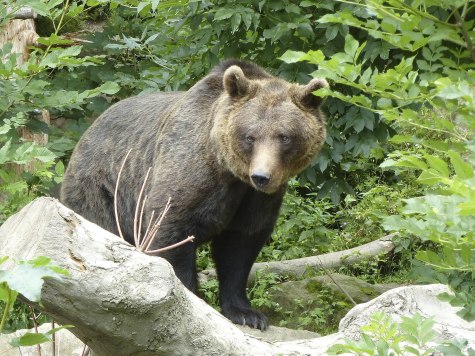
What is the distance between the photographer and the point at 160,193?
22.3ft

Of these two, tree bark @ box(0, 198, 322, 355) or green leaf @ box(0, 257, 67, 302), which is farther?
tree bark @ box(0, 198, 322, 355)

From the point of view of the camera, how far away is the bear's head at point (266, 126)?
660 centimetres

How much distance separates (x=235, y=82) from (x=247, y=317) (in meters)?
1.96

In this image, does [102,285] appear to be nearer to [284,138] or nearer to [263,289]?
[284,138]

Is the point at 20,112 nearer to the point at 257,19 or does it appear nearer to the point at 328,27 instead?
the point at 257,19

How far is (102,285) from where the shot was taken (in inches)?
129

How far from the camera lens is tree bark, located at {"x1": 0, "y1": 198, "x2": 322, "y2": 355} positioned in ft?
10.7

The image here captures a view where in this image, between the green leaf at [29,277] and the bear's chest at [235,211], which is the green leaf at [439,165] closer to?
the green leaf at [29,277]

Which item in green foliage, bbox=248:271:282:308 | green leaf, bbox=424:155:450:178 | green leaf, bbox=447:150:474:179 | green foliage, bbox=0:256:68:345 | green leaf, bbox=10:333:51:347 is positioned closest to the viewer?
green foliage, bbox=0:256:68:345

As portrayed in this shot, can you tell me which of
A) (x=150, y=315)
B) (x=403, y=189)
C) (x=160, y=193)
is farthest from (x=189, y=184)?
(x=403, y=189)

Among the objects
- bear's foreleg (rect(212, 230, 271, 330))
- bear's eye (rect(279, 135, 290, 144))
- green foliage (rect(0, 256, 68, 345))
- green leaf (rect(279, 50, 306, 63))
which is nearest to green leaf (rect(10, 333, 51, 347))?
green foliage (rect(0, 256, 68, 345))

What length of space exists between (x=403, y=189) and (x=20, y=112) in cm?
492

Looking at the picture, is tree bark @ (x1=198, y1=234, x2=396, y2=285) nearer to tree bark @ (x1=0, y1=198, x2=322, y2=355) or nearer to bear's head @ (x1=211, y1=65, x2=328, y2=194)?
bear's head @ (x1=211, y1=65, x2=328, y2=194)

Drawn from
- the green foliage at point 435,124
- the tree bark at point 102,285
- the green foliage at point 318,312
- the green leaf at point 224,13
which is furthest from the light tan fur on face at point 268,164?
the tree bark at point 102,285
